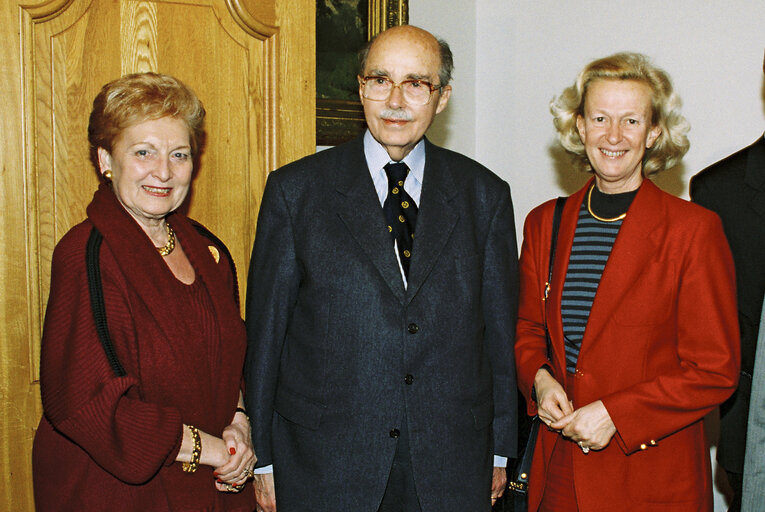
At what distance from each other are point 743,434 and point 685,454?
0.31m

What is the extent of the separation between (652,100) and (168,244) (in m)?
1.43

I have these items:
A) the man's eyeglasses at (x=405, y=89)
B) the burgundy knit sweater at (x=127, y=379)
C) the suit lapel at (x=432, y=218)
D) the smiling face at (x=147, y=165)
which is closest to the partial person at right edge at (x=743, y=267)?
the suit lapel at (x=432, y=218)

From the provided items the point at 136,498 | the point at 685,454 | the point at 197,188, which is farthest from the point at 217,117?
the point at 685,454

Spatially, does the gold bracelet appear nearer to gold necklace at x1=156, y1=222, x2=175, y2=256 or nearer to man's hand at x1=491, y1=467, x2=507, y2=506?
gold necklace at x1=156, y1=222, x2=175, y2=256

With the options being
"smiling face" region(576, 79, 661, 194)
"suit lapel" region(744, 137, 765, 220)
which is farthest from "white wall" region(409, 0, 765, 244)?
"smiling face" region(576, 79, 661, 194)

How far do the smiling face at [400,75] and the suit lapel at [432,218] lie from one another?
0.12m

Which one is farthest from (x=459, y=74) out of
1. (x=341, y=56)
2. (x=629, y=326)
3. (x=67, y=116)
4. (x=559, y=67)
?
(x=629, y=326)

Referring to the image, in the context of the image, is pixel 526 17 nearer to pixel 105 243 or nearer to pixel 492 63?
pixel 492 63

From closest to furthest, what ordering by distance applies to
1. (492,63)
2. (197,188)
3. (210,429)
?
(210,429), (197,188), (492,63)

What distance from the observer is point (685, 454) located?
2035 mm

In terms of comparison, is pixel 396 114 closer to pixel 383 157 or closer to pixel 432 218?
pixel 383 157

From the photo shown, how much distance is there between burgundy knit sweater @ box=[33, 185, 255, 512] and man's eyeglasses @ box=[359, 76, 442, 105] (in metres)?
0.71

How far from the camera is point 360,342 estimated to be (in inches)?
Answer: 79.2

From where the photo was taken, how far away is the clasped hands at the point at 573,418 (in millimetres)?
1975
